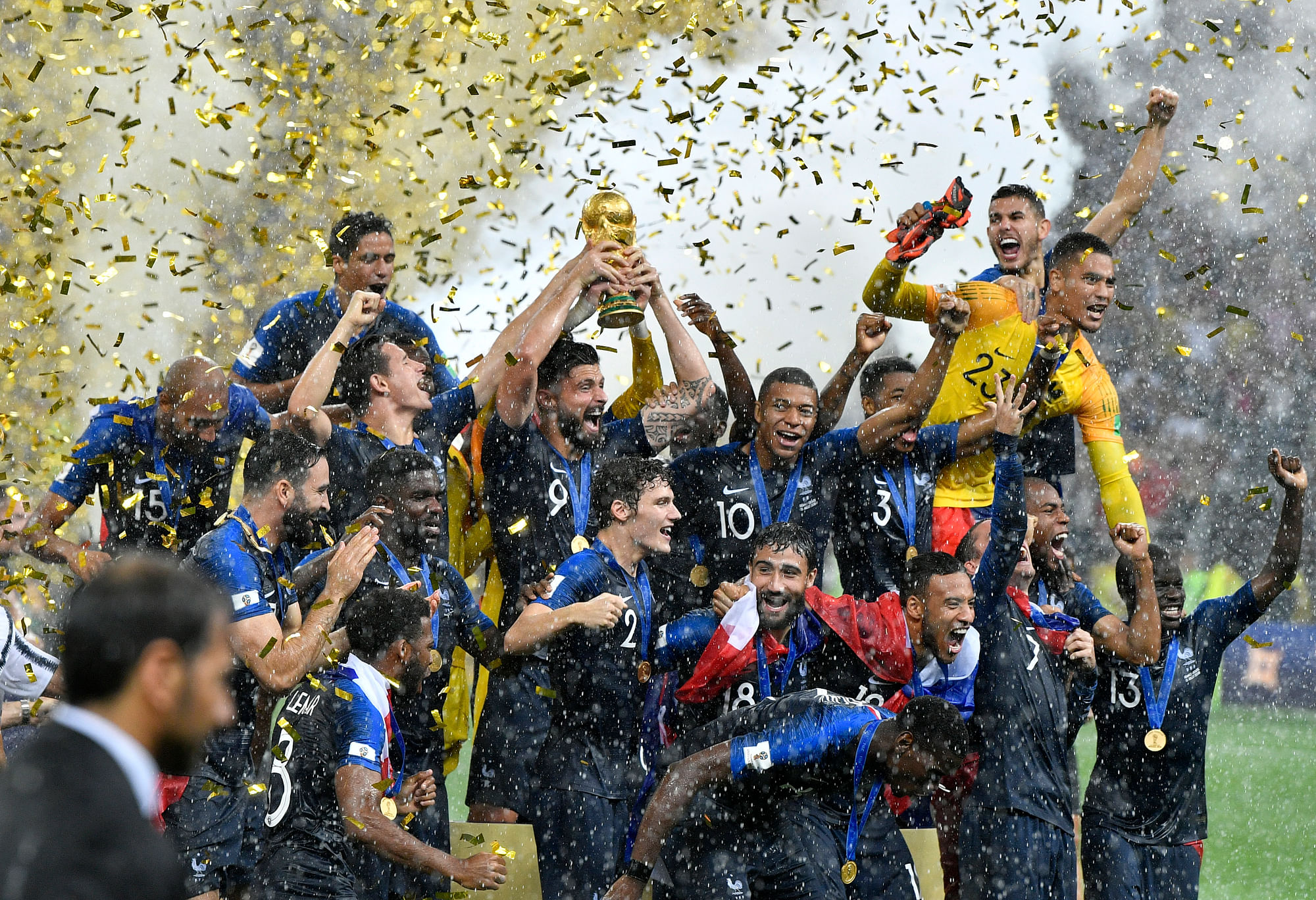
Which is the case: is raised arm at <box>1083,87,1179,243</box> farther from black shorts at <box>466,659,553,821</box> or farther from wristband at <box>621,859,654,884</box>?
wristband at <box>621,859,654,884</box>

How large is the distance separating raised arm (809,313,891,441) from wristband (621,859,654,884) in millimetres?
1803

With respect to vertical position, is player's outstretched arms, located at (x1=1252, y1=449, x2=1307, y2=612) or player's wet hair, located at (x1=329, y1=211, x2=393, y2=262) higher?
player's wet hair, located at (x1=329, y1=211, x2=393, y2=262)

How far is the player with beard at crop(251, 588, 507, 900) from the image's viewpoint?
4.03m

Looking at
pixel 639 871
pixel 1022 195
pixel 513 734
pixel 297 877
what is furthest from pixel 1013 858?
pixel 1022 195

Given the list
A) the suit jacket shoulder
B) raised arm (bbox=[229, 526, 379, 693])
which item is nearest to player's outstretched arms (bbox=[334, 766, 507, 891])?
raised arm (bbox=[229, 526, 379, 693])

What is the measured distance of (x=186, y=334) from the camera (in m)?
13.8

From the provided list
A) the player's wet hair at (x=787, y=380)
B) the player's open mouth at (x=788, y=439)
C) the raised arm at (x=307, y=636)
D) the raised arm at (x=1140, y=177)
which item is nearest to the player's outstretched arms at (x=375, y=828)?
the raised arm at (x=307, y=636)

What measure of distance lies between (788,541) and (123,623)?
2.97 m

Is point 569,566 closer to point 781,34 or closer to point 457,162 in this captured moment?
point 457,162

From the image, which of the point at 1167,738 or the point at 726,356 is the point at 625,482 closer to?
the point at 726,356

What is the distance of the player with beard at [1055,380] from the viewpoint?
18.5 ft

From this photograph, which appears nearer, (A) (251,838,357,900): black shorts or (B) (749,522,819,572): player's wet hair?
(A) (251,838,357,900): black shorts

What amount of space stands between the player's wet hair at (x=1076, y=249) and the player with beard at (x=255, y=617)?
2925mm

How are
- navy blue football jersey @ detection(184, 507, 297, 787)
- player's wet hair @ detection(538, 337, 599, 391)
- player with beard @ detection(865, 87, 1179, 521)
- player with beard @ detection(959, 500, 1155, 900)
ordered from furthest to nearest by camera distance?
1. player with beard @ detection(865, 87, 1179, 521)
2. player's wet hair @ detection(538, 337, 599, 391)
3. player with beard @ detection(959, 500, 1155, 900)
4. navy blue football jersey @ detection(184, 507, 297, 787)
